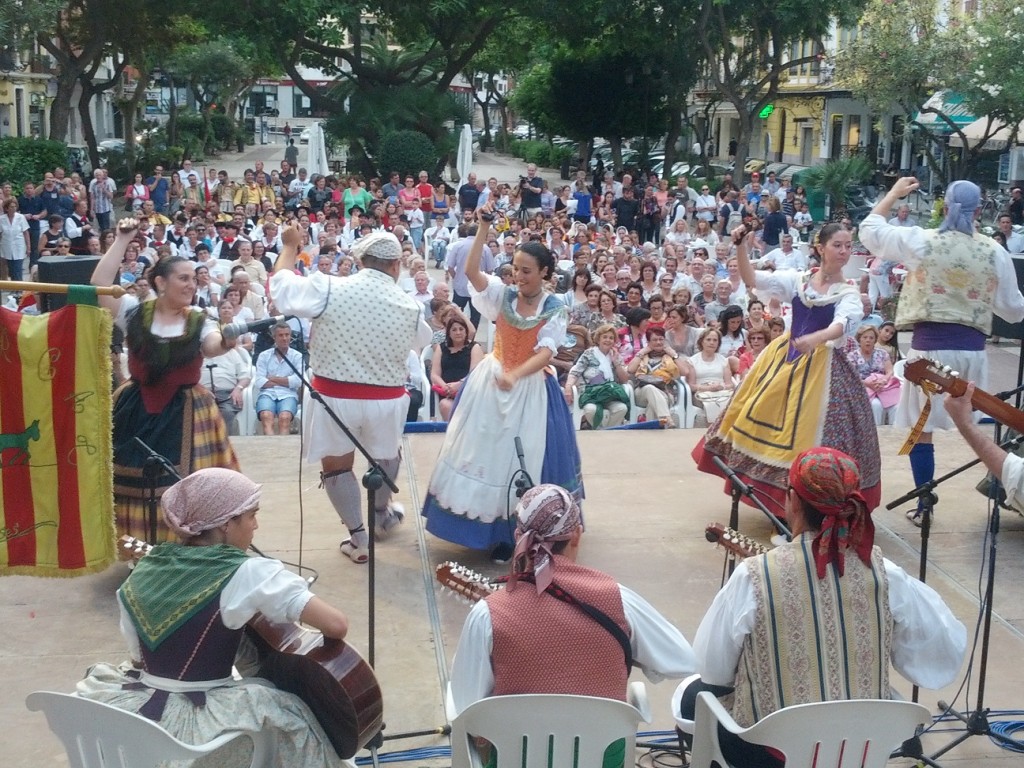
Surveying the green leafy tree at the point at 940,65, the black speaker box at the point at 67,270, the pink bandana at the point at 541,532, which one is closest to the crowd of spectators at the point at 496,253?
the black speaker box at the point at 67,270

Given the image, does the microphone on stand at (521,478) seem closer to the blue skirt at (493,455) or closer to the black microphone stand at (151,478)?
the blue skirt at (493,455)

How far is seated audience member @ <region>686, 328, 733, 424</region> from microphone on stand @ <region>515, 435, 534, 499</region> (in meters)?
3.91

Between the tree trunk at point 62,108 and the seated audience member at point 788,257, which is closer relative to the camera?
the seated audience member at point 788,257

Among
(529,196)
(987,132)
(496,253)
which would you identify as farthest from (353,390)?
(987,132)

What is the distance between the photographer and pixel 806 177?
24391mm

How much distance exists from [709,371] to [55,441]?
5925mm

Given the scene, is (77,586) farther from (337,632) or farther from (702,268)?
(702,268)

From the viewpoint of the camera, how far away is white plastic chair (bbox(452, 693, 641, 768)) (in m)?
2.86

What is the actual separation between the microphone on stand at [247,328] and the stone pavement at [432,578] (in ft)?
4.44

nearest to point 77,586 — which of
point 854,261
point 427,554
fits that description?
point 427,554

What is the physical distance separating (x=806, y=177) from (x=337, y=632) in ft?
74.4

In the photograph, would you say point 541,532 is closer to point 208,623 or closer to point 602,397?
point 208,623

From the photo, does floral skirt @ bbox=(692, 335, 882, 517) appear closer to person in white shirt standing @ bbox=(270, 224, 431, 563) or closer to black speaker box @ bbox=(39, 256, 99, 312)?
person in white shirt standing @ bbox=(270, 224, 431, 563)

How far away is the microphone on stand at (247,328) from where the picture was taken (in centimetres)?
437
